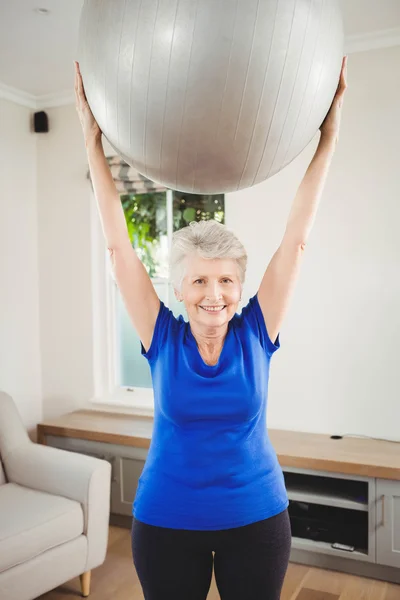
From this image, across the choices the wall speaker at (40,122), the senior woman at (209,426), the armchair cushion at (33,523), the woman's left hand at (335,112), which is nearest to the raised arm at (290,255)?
the senior woman at (209,426)

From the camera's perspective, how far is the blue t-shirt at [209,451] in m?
1.12

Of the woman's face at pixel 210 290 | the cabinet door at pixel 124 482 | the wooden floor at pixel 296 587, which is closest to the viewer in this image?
the woman's face at pixel 210 290

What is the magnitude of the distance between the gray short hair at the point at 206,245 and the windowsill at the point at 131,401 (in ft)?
8.11

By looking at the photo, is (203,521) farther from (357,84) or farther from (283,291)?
(357,84)

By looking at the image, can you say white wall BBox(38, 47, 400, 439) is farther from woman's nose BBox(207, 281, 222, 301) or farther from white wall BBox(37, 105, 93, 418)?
woman's nose BBox(207, 281, 222, 301)

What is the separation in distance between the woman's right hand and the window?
7.71 feet

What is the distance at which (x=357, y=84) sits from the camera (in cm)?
296

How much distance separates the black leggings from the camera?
1.12 metres

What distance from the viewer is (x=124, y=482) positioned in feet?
10.6

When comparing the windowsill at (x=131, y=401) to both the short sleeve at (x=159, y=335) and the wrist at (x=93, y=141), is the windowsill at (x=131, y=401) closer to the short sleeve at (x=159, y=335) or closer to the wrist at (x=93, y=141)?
the short sleeve at (x=159, y=335)

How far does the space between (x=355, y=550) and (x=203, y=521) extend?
1.87 m

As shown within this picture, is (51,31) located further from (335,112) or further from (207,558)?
(207,558)

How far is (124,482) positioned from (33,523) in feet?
2.89

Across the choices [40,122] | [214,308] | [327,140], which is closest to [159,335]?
[214,308]
